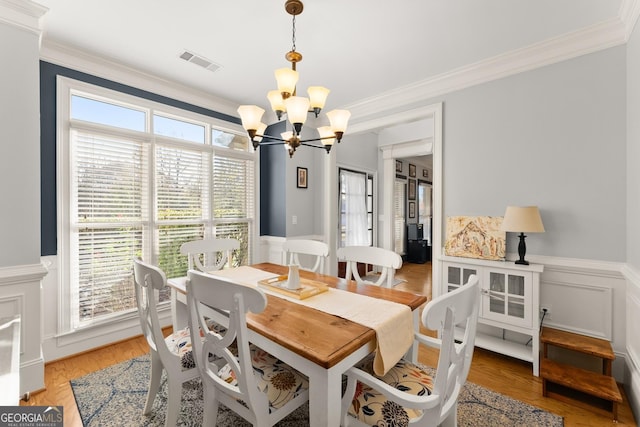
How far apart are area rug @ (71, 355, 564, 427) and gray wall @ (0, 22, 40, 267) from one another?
1.04 m

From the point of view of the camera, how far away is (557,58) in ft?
7.54

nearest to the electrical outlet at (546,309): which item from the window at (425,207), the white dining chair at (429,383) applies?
the white dining chair at (429,383)

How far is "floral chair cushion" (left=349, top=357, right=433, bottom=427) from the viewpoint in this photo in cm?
114

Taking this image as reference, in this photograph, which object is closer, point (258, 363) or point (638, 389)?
point (258, 363)

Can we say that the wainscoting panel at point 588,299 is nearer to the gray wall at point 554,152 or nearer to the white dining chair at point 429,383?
the gray wall at point 554,152

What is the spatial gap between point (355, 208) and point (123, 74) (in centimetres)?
416

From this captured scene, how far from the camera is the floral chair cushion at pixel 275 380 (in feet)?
4.21

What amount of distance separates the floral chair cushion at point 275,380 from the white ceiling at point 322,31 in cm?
222

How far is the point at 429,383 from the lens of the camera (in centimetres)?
130

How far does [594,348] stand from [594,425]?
0.51m

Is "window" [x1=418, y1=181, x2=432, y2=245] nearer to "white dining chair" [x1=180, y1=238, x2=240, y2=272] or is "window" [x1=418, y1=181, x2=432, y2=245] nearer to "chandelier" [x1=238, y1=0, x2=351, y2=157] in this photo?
"white dining chair" [x1=180, y1=238, x2=240, y2=272]

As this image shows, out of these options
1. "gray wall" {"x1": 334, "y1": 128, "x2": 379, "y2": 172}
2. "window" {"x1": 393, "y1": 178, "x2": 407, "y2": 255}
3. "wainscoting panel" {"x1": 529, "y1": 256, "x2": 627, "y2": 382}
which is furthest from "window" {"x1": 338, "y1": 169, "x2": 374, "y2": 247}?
"wainscoting panel" {"x1": 529, "y1": 256, "x2": 627, "y2": 382}

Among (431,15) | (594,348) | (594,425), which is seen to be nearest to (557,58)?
(431,15)

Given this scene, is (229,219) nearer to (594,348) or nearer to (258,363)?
(258,363)
